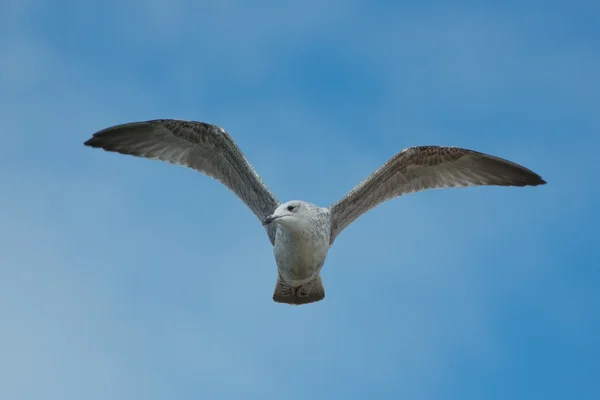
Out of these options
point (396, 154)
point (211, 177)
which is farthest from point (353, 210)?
point (211, 177)

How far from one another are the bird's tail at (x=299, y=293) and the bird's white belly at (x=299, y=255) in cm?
38

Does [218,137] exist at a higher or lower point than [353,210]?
higher

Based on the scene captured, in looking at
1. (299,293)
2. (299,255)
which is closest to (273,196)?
(299,255)

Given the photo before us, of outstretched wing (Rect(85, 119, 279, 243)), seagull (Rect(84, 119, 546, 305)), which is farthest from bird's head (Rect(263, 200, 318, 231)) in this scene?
outstretched wing (Rect(85, 119, 279, 243))

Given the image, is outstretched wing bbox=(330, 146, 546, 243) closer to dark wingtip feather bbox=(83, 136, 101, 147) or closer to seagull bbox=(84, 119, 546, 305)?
seagull bbox=(84, 119, 546, 305)

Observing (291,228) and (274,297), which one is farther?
(274,297)

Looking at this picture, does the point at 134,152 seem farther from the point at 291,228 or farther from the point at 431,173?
the point at 431,173

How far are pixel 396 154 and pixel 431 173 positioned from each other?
41.9 inches

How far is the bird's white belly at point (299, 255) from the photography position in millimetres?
11961

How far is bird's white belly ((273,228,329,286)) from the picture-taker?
11961 millimetres

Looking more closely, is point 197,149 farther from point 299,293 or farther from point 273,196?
point 299,293

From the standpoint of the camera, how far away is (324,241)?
12.3 m

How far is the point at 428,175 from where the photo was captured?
46.4 ft

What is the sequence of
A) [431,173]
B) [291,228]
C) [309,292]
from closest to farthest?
[291,228]
[309,292]
[431,173]
